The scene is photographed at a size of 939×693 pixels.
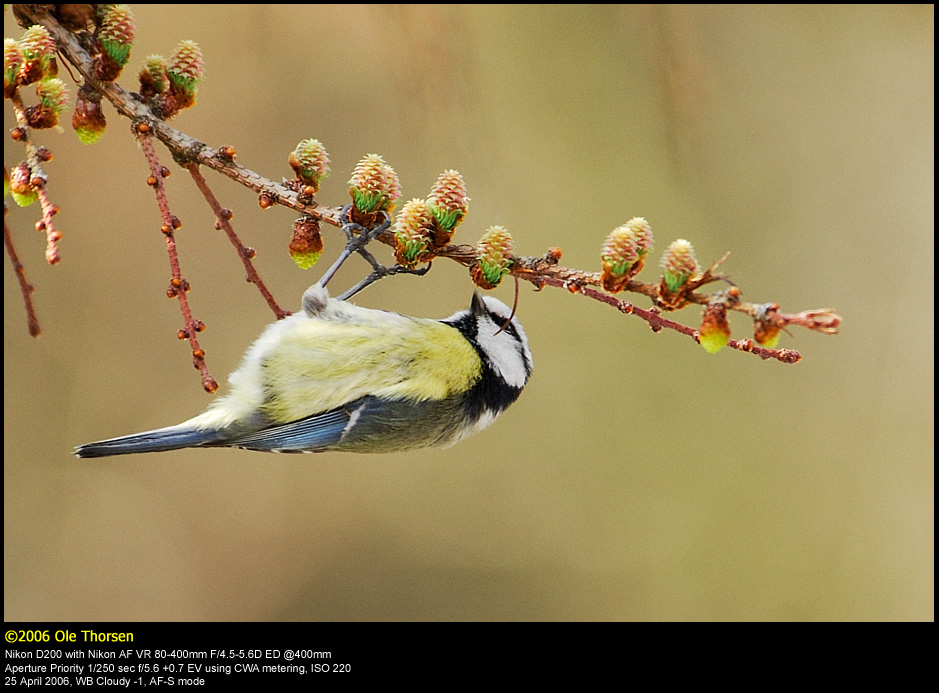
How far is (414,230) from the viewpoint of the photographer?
1.21m

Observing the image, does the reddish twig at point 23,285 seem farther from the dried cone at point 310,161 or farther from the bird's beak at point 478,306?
the bird's beak at point 478,306

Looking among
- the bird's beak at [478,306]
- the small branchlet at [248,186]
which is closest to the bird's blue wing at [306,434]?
the bird's beak at [478,306]

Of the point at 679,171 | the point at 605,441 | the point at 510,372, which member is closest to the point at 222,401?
the point at 510,372

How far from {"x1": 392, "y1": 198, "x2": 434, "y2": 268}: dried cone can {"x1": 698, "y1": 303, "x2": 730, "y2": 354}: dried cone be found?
1.46ft

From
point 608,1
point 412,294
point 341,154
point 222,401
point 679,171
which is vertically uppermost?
point 608,1

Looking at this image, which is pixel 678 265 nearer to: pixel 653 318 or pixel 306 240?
pixel 653 318

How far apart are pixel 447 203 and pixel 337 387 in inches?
29.1

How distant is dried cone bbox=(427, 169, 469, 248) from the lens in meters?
1.21

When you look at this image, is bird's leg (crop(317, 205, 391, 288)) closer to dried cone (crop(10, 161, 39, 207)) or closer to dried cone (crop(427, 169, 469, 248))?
dried cone (crop(427, 169, 469, 248))

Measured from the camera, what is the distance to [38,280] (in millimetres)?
3332

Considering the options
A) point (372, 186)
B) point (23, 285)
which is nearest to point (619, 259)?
point (372, 186)

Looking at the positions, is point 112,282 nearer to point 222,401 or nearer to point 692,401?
point 222,401

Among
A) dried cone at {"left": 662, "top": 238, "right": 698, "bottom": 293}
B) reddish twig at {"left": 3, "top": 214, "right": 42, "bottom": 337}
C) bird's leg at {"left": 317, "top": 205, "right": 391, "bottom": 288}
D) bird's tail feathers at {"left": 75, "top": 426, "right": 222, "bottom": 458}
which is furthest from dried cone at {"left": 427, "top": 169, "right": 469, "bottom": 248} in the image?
bird's tail feathers at {"left": 75, "top": 426, "right": 222, "bottom": 458}

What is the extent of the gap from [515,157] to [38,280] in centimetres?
214
